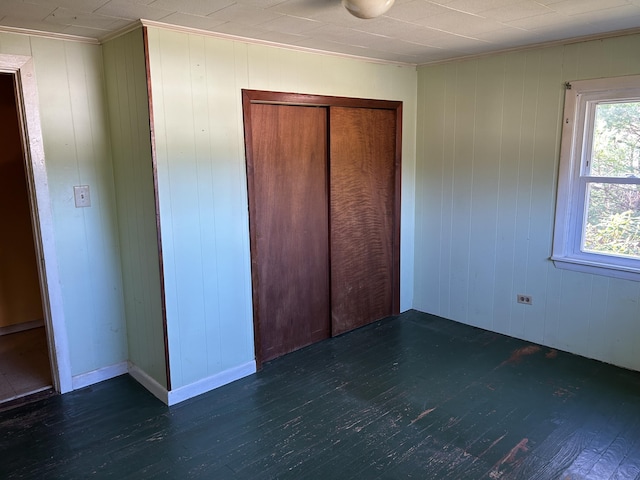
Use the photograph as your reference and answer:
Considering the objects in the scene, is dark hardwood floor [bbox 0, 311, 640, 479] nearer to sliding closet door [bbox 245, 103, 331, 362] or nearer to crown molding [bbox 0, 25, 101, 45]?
sliding closet door [bbox 245, 103, 331, 362]

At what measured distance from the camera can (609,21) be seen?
2705mm

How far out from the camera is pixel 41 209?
9.40 feet

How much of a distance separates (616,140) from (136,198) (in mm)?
3060

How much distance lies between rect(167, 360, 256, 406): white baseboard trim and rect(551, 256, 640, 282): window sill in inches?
89.5

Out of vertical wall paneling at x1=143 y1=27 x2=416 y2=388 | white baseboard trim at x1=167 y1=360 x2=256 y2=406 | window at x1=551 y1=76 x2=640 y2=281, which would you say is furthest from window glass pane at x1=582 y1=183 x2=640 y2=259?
white baseboard trim at x1=167 y1=360 x2=256 y2=406

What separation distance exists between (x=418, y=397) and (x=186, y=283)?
1.56 metres

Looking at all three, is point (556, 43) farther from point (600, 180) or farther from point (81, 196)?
point (81, 196)

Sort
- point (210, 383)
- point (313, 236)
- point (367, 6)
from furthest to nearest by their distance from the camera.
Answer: point (313, 236)
point (210, 383)
point (367, 6)

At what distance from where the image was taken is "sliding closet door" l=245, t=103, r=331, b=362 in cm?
325

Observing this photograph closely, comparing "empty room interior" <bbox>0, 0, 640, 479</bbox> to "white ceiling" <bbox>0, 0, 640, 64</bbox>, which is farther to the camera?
"empty room interior" <bbox>0, 0, 640, 479</bbox>

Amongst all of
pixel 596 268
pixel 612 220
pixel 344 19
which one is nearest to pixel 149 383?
pixel 344 19

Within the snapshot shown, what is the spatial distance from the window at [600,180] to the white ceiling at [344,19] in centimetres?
43

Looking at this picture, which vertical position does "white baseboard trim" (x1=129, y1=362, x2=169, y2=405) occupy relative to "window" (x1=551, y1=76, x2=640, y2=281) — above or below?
below

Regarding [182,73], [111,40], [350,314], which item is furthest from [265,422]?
[111,40]
